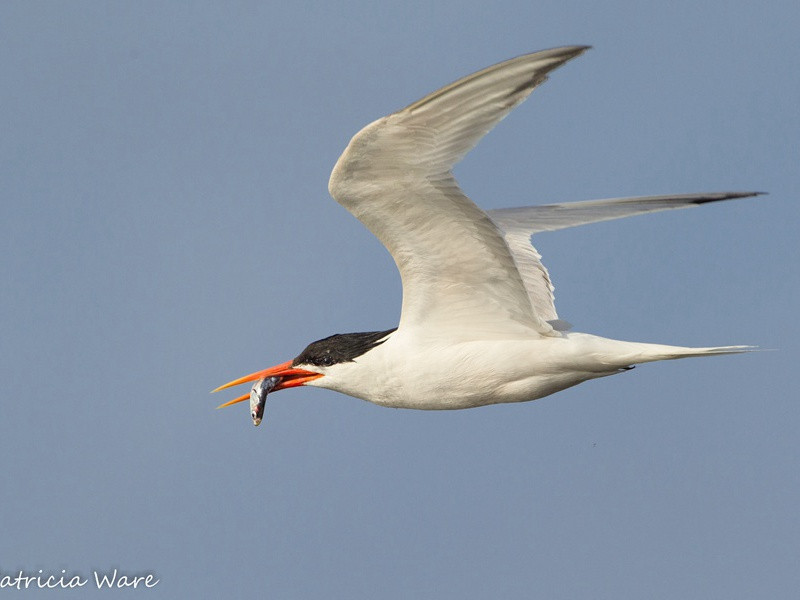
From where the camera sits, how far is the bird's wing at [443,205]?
665 centimetres

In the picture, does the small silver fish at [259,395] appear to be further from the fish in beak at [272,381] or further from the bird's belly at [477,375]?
the bird's belly at [477,375]

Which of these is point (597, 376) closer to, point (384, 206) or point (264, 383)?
point (384, 206)

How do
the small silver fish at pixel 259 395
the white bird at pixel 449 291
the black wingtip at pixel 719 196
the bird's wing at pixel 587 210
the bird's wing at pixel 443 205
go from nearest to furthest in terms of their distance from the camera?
the bird's wing at pixel 443 205, the white bird at pixel 449 291, the black wingtip at pixel 719 196, the bird's wing at pixel 587 210, the small silver fish at pixel 259 395

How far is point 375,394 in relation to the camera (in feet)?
30.5

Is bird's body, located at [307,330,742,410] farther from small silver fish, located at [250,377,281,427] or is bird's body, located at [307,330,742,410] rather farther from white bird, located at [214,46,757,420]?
small silver fish, located at [250,377,281,427]

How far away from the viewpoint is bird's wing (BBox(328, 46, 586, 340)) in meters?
6.65

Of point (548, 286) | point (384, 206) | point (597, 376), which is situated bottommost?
point (597, 376)

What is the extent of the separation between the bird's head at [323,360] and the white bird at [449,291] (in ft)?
0.04

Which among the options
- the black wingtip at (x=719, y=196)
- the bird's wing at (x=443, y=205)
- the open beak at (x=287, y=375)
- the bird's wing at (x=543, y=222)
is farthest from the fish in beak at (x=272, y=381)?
the black wingtip at (x=719, y=196)

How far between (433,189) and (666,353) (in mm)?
1943

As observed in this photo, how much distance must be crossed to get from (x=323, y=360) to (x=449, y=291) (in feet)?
4.58

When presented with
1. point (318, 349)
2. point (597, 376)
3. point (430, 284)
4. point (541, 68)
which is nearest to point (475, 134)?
point (541, 68)

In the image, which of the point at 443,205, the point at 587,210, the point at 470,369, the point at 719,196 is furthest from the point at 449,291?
the point at 719,196

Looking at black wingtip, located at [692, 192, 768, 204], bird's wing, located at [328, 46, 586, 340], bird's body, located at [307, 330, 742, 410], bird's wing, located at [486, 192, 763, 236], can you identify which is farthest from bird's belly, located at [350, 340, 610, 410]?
black wingtip, located at [692, 192, 768, 204]
